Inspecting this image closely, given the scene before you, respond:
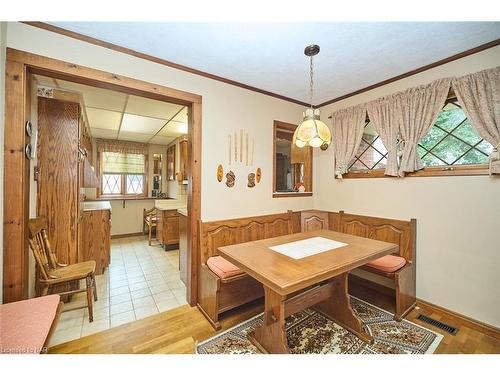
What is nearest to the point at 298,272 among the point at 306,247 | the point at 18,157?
the point at 306,247

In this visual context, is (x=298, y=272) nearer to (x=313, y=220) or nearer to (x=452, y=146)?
(x=313, y=220)

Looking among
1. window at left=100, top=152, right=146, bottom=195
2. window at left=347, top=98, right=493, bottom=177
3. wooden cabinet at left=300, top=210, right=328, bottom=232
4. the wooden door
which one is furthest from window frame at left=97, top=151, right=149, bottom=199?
window at left=347, top=98, right=493, bottom=177

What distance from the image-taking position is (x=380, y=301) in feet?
7.62

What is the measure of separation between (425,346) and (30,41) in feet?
12.3

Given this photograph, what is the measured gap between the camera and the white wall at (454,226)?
180cm

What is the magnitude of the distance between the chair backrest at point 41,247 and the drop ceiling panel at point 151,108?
1.74 meters

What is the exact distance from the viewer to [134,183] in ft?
17.9

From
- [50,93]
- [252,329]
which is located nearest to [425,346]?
[252,329]

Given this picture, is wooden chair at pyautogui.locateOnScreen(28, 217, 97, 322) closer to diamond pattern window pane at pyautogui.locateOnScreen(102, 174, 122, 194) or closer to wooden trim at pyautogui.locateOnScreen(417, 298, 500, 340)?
wooden trim at pyautogui.locateOnScreen(417, 298, 500, 340)

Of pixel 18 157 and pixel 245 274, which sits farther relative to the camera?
pixel 245 274

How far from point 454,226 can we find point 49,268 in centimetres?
388

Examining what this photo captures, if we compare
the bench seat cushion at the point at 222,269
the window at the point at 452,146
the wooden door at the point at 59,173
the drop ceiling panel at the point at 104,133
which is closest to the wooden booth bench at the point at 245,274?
the bench seat cushion at the point at 222,269

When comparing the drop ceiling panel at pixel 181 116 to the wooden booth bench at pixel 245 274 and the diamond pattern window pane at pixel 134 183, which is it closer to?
the wooden booth bench at pixel 245 274
